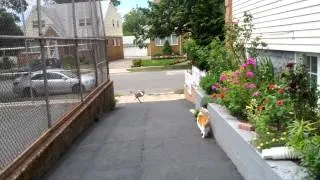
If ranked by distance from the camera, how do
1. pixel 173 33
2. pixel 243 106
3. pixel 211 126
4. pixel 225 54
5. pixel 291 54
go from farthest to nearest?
pixel 173 33
pixel 225 54
pixel 211 126
pixel 291 54
pixel 243 106

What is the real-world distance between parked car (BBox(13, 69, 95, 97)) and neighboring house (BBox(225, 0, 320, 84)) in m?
3.75

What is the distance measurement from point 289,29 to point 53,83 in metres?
3.91

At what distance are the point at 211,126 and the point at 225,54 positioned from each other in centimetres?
299

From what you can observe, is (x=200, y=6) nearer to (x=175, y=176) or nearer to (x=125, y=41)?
(x=175, y=176)

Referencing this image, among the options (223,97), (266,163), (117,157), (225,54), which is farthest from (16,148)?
(225,54)

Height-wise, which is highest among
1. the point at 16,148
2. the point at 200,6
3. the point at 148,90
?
the point at 200,6

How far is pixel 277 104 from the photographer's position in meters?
5.52

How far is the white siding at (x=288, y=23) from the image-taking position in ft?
21.6

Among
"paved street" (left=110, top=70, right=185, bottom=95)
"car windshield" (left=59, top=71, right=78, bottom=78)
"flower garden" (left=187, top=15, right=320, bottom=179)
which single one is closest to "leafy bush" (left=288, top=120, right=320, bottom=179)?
"flower garden" (left=187, top=15, right=320, bottom=179)

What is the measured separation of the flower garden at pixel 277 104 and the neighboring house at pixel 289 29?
10.7 inches

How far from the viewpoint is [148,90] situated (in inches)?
1070

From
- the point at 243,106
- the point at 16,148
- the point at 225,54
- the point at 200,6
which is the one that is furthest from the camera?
the point at 200,6

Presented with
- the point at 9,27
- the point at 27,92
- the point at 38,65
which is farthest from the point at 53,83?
the point at 9,27

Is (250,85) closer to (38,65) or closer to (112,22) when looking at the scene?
(38,65)
